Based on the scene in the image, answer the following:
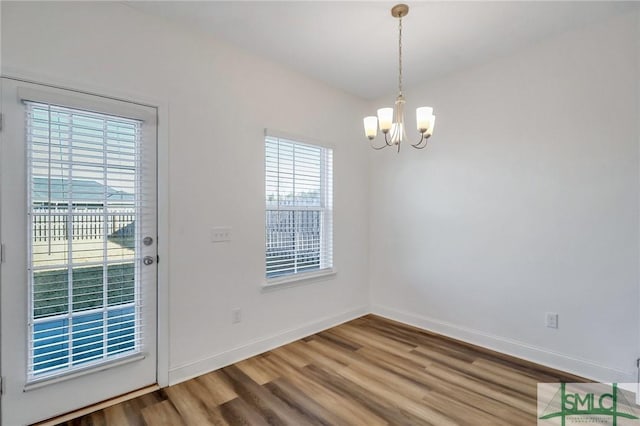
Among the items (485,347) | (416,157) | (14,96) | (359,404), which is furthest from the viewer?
(416,157)

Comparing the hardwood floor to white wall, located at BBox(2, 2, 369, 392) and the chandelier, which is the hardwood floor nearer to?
white wall, located at BBox(2, 2, 369, 392)

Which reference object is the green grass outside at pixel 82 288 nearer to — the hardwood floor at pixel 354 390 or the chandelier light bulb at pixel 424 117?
the hardwood floor at pixel 354 390

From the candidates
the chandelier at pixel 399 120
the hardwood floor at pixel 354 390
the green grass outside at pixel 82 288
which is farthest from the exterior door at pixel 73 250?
the chandelier at pixel 399 120

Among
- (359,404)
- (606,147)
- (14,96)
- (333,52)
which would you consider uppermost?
(333,52)

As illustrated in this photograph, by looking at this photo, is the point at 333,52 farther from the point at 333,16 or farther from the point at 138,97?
the point at 138,97

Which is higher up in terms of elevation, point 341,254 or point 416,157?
point 416,157

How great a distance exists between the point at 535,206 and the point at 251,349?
115 inches

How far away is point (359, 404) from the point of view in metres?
2.16

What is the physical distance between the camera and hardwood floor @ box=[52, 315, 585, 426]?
201cm

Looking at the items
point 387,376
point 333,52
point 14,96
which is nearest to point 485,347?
point 387,376

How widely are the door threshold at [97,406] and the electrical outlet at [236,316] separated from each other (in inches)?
28.7

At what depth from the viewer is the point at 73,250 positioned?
2.02 metres

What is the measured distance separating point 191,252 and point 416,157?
2642 mm

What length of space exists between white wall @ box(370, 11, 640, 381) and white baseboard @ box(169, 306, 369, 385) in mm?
906
